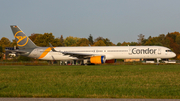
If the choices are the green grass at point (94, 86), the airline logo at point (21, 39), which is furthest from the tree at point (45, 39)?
the green grass at point (94, 86)

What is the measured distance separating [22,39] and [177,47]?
67.9 meters

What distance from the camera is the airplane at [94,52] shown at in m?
37.5

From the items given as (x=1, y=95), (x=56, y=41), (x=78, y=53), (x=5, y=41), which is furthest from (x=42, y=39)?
(x=1, y=95)

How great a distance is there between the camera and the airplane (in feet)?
123

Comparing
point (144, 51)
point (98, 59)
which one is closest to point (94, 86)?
point (98, 59)

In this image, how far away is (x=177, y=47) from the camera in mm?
91000

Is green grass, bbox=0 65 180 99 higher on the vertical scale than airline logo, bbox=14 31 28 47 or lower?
lower

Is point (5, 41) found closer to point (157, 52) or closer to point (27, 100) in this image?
point (157, 52)

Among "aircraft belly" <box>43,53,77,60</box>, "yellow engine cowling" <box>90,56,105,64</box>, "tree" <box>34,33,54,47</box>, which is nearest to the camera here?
"yellow engine cowling" <box>90,56,105,64</box>

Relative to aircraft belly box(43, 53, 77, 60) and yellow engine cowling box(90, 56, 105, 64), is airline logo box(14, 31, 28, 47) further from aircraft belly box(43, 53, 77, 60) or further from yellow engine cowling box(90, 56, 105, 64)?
yellow engine cowling box(90, 56, 105, 64)

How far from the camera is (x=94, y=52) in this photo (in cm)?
3903

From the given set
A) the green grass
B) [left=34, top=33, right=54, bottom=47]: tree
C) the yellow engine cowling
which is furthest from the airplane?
[left=34, top=33, right=54, bottom=47]: tree

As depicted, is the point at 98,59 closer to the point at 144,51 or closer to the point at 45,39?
the point at 144,51

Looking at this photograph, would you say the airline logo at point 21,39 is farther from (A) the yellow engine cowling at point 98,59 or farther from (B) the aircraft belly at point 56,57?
(A) the yellow engine cowling at point 98,59
